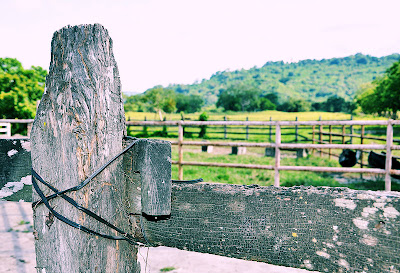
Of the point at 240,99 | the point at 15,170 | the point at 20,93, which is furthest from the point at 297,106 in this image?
the point at 15,170

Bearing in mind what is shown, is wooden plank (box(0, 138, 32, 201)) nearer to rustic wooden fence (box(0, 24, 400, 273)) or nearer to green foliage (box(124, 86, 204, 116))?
rustic wooden fence (box(0, 24, 400, 273))

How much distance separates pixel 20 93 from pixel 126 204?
1718 centimetres

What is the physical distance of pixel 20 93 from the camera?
15750 millimetres

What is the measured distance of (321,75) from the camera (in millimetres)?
144875

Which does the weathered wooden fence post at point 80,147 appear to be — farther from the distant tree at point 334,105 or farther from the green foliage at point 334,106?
the distant tree at point 334,105

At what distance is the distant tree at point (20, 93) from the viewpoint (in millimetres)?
15523

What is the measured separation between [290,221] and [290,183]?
6101mm

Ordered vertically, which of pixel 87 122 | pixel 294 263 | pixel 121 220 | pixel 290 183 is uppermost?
pixel 87 122

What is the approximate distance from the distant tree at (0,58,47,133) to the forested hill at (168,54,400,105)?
3622 inches

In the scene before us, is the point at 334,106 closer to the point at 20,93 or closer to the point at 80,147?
the point at 20,93

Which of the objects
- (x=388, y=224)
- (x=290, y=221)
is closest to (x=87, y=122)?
(x=290, y=221)

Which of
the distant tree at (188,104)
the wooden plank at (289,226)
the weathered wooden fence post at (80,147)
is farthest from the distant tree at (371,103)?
the distant tree at (188,104)

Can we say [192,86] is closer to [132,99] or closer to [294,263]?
[132,99]

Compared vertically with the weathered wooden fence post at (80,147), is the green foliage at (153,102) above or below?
above
